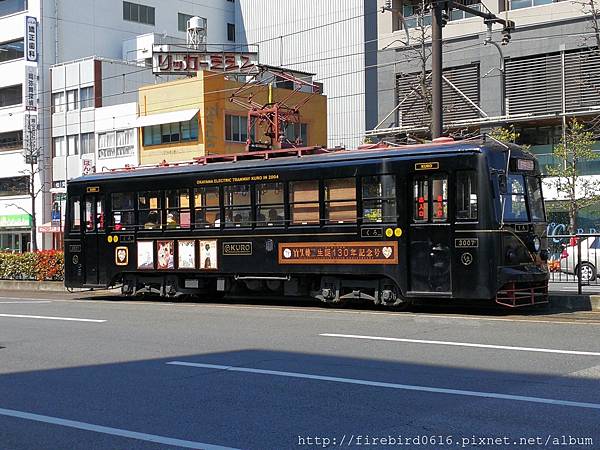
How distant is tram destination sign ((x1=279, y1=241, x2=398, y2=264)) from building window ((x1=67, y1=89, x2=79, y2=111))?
38745 millimetres

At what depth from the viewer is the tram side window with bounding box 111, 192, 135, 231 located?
68.2 ft

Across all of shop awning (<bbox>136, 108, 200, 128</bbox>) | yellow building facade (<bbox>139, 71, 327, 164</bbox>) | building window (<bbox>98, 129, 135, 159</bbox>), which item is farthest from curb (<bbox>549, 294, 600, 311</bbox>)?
building window (<bbox>98, 129, 135, 159</bbox>)

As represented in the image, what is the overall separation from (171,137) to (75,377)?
37809mm

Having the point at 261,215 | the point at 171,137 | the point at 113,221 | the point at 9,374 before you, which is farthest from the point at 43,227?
the point at 9,374

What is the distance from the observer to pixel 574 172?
3053cm

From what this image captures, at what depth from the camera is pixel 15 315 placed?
17734mm

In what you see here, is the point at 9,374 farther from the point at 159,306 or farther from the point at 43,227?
the point at 43,227

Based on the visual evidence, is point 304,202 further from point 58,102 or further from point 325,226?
point 58,102

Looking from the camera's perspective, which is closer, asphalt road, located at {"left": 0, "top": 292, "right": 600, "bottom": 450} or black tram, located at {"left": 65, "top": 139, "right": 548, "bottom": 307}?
asphalt road, located at {"left": 0, "top": 292, "right": 600, "bottom": 450}

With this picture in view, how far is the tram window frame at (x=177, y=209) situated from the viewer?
19.6 m

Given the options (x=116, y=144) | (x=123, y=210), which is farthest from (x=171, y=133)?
(x=123, y=210)

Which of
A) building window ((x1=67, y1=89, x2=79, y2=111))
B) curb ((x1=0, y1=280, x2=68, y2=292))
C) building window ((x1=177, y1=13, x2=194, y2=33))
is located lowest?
curb ((x1=0, y1=280, x2=68, y2=292))

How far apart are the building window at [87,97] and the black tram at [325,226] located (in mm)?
31439

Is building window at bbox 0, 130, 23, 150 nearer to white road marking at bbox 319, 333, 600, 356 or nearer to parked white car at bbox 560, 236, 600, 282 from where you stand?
parked white car at bbox 560, 236, 600, 282
